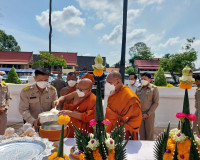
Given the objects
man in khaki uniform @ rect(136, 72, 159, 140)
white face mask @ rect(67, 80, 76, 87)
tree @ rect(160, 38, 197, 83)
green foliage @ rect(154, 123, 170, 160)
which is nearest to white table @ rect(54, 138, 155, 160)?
green foliage @ rect(154, 123, 170, 160)

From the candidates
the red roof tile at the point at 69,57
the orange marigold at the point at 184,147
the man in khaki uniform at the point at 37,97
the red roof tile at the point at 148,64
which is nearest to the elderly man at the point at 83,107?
the man in khaki uniform at the point at 37,97

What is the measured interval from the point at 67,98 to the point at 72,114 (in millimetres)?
389

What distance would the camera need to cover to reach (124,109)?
1892 mm

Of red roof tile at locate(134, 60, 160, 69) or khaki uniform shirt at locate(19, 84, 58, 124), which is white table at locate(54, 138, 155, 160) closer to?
khaki uniform shirt at locate(19, 84, 58, 124)

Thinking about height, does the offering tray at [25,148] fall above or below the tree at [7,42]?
below

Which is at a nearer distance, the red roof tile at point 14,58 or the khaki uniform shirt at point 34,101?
the khaki uniform shirt at point 34,101

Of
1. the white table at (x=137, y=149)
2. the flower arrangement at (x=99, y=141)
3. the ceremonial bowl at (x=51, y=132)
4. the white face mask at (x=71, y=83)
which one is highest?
the white face mask at (x=71, y=83)

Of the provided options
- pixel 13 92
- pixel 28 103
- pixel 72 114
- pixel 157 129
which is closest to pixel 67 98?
pixel 72 114

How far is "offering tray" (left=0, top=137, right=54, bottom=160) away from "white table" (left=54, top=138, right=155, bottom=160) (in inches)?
10.9

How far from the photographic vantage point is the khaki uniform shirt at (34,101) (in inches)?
86.0

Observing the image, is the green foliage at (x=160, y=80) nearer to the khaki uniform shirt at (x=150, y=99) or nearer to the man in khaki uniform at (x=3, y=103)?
the khaki uniform shirt at (x=150, y=99)

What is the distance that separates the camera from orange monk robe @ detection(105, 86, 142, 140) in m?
1.84

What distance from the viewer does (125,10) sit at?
4.02 metres

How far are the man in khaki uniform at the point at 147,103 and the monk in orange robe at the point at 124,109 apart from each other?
139cm
